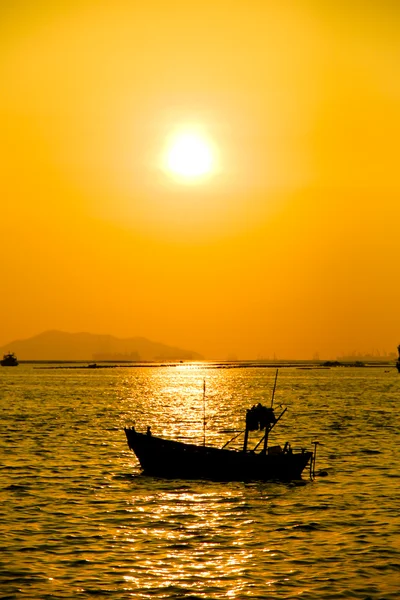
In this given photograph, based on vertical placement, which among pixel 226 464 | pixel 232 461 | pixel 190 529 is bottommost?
pixel 190 529

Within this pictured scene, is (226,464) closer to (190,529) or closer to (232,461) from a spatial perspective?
(232,461)

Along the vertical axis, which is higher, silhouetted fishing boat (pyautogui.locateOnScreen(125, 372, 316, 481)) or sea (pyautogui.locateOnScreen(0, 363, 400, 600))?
silhouetted fishing boat (pyautogui.locateOnScreen(125, 372, 316, 481))

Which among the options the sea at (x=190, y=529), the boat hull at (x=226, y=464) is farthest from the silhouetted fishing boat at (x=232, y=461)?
the sea at (x=190, y=529)

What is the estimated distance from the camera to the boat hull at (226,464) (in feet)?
149

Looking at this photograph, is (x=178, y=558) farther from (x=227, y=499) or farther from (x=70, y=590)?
(x=227, y=499)

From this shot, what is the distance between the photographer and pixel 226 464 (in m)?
45.3

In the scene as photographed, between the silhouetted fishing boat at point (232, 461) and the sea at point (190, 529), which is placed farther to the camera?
the silhouetted fishing boat at point (232, 461)

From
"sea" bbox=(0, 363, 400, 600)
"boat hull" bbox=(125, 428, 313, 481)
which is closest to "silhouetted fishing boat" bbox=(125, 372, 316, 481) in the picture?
"boat hull" bbox=(125, 428, 313, 481)

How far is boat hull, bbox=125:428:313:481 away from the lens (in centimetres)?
4528

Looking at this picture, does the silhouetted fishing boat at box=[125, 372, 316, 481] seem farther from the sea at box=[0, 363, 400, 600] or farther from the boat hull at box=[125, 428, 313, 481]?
the sea at box=[0, 363, 400, 600]

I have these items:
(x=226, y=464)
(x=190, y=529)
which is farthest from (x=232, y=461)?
(x=190, y=529)

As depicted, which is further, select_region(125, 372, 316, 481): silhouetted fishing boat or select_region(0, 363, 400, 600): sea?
select_region(125, 372, 316, 481): silhouetted fishing boat

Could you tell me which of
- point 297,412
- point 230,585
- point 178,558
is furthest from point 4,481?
point 297,412

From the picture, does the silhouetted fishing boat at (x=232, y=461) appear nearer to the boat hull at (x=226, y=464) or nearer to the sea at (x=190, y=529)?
the boat hull at (x=226, y=464)
